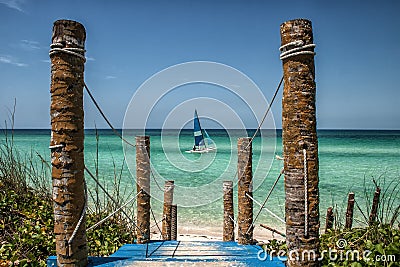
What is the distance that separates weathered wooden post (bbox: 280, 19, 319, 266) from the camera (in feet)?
7.91

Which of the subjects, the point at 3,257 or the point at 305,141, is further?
the point at 3,257

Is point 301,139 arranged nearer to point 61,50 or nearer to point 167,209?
point 61,50

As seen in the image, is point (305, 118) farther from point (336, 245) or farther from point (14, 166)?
point (14, 166)

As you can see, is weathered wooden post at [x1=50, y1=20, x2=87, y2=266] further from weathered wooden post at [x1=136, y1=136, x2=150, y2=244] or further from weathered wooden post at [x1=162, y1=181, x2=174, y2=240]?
weathered wooden post at [x1=162, y1=181, x2=174, y2=240]

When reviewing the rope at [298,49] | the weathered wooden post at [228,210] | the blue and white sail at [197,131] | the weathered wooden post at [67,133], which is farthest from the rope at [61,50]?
the blue and white sail at [197,131]

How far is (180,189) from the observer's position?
20.2 metres

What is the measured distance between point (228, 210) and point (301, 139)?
299 cm

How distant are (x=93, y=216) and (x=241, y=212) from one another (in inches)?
109

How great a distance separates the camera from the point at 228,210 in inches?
204

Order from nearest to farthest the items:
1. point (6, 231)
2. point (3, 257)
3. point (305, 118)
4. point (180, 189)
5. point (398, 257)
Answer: point (305, 118) < point (398, 257) < point (3, 257) < point (6, 231) < point (180, 189)

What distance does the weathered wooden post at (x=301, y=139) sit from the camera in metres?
2.41

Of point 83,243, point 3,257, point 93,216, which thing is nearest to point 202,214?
point 93,216

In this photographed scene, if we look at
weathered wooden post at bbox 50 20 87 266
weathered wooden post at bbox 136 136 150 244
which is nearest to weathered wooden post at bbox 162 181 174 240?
weathered wooden post at bbox 136 136 150 244

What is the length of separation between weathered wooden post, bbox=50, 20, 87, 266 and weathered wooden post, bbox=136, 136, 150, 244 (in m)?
1.99
